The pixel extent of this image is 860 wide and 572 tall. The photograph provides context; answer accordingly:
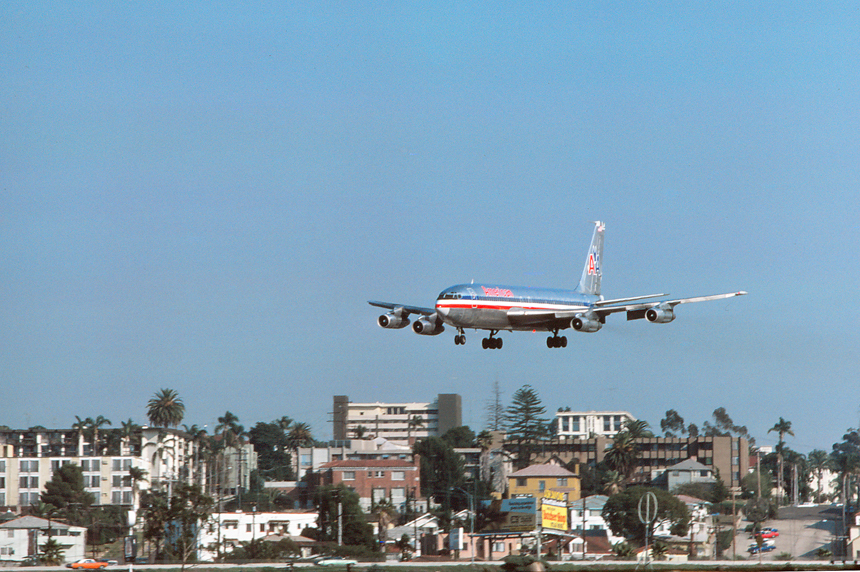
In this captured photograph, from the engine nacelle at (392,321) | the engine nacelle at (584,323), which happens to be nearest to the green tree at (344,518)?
the engine nacelle at (392,321)

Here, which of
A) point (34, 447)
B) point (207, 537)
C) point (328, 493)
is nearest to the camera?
point (207, 537)

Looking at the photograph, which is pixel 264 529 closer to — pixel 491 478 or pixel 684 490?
pixel 491 478

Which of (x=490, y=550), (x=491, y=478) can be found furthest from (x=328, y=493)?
(x=491, y=478)

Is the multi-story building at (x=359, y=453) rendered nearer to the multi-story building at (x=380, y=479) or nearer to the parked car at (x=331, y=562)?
the multi-story building at (x=380, y=479)

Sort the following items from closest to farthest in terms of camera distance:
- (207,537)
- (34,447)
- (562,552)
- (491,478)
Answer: (562,552)
(207,537)
(491,478)
(34,447)

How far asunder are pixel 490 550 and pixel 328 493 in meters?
28.5

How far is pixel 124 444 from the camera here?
187 m

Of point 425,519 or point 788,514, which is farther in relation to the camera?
point 788,514

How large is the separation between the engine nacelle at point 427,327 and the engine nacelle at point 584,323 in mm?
10957

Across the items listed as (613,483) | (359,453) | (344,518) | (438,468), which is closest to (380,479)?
(359,453)

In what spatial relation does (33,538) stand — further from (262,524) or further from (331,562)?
(331,562)

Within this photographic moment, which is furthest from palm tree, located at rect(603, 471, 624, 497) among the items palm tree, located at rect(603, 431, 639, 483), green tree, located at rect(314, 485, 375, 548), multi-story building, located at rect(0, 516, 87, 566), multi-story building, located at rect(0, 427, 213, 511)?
multi-story building, located at rect(0, 516, 87, 566)

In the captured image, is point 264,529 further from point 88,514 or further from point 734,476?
point 734,476

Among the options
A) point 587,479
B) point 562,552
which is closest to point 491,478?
point 587,479
